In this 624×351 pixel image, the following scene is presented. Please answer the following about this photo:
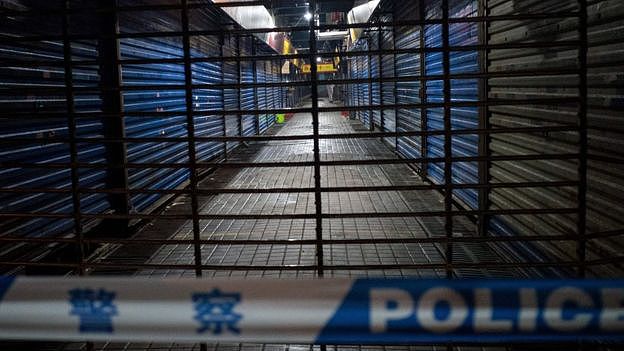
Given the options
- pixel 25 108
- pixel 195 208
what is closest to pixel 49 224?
pixel 25 108

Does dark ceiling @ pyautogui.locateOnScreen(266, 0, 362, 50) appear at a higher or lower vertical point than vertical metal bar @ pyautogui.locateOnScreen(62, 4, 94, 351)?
higher

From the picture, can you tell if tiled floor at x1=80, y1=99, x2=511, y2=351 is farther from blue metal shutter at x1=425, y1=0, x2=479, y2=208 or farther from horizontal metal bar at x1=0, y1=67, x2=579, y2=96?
horizontal metal bar at x1=0, y1=67, x2=579, y2=96

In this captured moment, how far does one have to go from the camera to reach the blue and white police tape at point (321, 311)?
2217 mm

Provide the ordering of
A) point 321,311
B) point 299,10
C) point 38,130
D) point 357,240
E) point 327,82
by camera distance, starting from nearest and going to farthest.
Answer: point 321,311, point 327,82, point 357,240, point 38,130, point 299,10

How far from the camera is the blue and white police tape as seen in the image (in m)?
2.22

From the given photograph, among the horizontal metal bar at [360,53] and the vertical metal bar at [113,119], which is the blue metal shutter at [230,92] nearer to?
the vertical metal bar at [113,119]

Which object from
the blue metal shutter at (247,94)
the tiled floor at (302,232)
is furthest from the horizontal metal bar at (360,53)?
the blue metal shutter at (247,94)

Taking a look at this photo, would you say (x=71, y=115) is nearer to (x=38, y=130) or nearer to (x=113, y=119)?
(x=38, y=130)

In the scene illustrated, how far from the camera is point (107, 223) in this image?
6781 millimetres

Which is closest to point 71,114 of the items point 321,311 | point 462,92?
point 321,311

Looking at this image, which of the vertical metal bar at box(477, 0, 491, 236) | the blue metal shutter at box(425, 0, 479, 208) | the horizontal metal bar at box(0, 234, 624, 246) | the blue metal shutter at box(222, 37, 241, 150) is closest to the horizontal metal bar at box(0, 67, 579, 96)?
the horizontal metal bar at box(0, 234, 624, 246)

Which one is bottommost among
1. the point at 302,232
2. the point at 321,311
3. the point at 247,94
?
the point at 302,232

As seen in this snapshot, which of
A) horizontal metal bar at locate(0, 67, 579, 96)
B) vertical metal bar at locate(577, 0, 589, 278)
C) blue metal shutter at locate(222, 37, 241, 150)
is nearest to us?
vertical metal bar at locate(577, 0, 589, 278)

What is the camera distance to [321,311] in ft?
7.41
